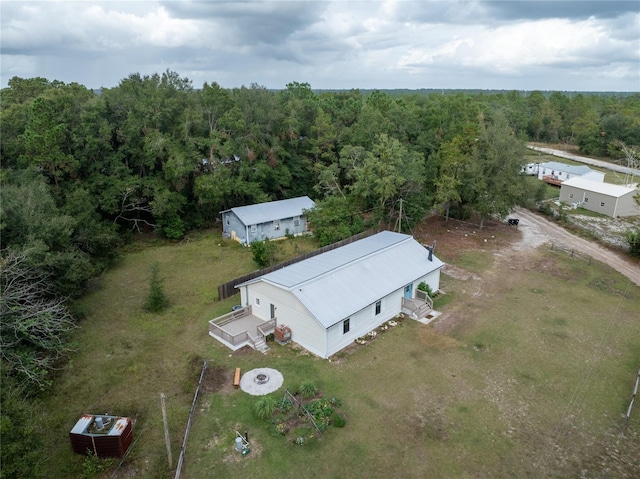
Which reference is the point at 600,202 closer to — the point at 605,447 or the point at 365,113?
the point at 365,113

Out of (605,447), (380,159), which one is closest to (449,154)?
(380,159)

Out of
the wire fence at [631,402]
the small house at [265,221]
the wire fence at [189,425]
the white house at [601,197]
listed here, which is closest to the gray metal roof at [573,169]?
the white house at [601,197]

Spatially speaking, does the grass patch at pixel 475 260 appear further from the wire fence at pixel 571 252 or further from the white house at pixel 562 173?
the white house at pixel 562 173

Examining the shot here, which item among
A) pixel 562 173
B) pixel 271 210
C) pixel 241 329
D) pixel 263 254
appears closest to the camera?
pixel 241 329

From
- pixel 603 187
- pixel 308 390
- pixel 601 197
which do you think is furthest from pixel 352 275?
pixel 603 187

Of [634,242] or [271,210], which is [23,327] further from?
[634,242]

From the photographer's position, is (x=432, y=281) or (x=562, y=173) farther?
(x=562, y=173)
